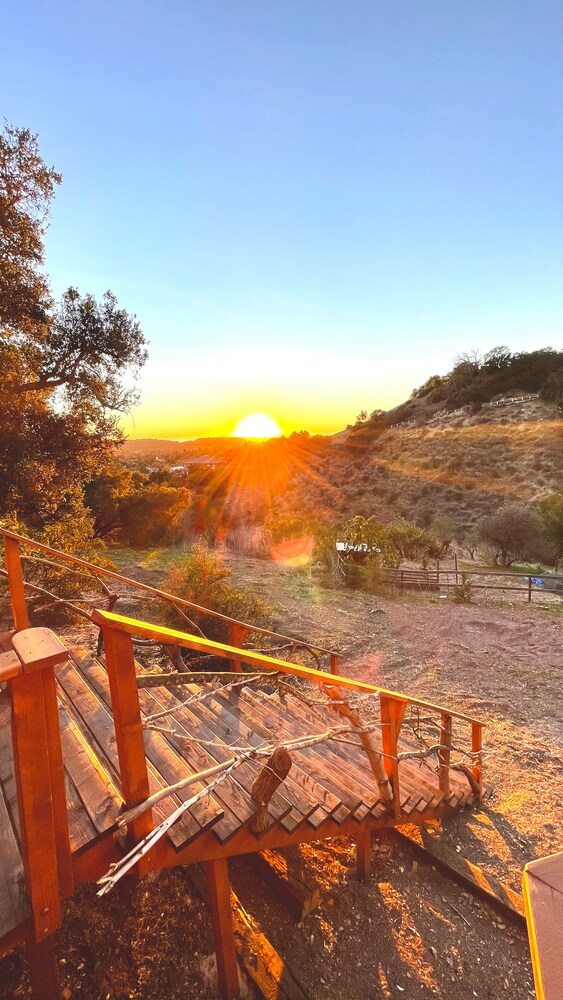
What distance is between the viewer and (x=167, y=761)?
2.44 metres

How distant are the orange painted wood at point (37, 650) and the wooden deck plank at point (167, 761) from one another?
3.87ft

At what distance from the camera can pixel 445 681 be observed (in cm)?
799

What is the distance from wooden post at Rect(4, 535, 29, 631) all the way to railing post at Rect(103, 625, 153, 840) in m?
1.60

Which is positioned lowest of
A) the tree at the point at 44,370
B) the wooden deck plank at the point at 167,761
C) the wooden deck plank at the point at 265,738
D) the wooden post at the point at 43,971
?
the wooden deck plank at the point at 265,738

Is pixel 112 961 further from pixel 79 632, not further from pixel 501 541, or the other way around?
pixel 501 541

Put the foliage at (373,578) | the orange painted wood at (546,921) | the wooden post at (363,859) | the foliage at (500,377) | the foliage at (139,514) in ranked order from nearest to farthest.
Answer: the orange painted wood at (546,921) < the wooden post at (363,859) < the foliage at (373,578) < the foliage at (139,514) < the foliage at (500,377)

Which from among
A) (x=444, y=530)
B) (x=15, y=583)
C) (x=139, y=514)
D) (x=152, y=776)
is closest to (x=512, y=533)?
Result: (x=444, y=530)

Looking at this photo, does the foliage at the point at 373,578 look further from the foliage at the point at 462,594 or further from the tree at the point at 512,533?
the tree at the point at 512,533

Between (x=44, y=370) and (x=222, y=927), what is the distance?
942 centimetres

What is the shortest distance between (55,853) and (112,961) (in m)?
1.61

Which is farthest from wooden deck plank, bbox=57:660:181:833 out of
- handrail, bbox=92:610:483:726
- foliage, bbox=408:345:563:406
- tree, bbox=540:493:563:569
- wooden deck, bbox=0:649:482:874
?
foliage, bbox=408:345:563:406

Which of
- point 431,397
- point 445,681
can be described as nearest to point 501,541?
point 445,681

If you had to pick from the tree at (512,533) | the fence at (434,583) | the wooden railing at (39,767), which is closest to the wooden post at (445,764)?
the wooden railing at (39,767)

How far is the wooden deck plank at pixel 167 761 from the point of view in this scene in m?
1.98
